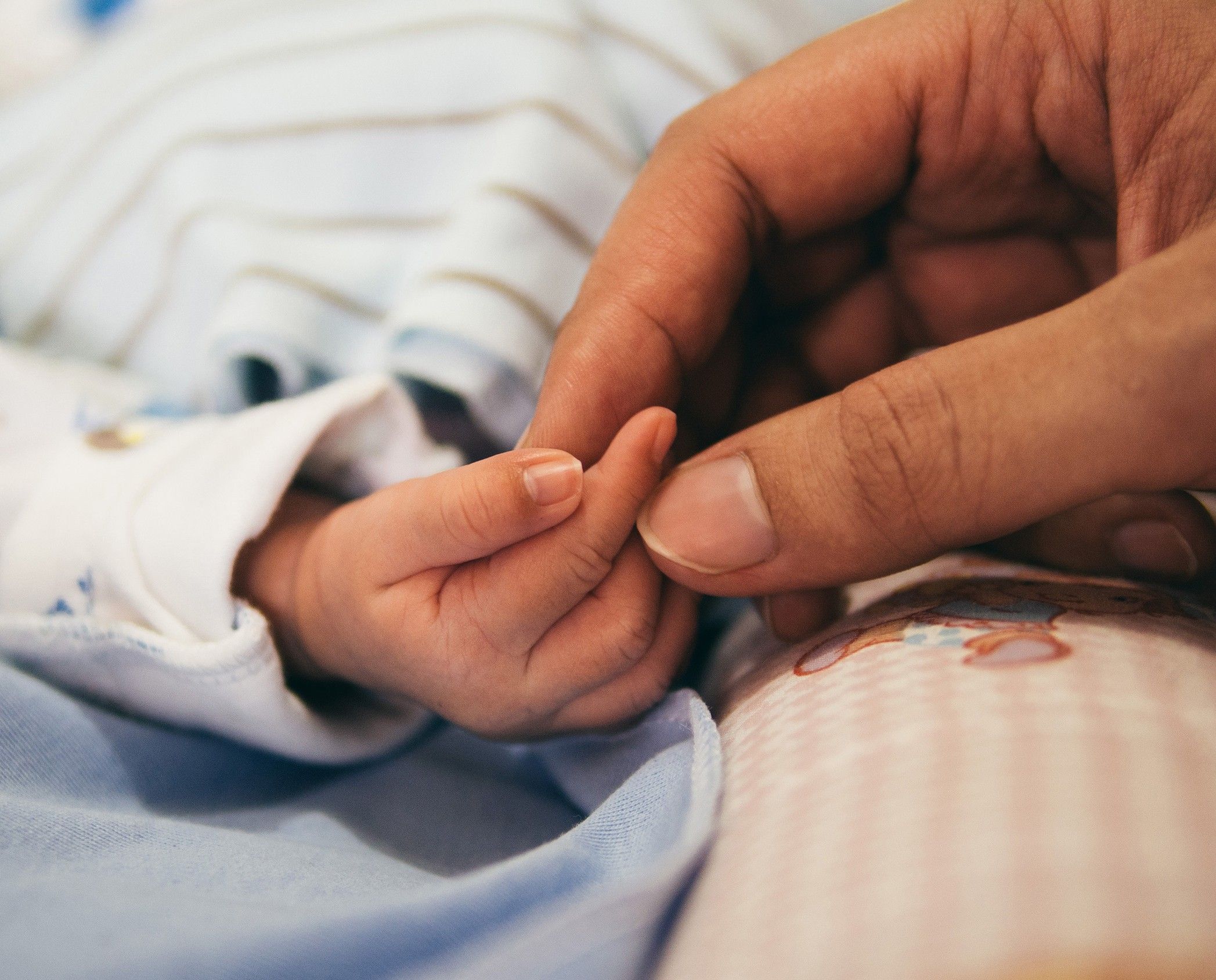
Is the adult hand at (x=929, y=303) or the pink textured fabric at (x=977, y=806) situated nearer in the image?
the pink textured fabric at (x=977, y=806)

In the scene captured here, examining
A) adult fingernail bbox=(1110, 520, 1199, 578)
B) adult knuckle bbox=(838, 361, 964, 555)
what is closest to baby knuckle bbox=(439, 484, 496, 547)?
adult knuckle bbox=(838, 361, 964, 555)

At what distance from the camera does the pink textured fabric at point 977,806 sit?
25 centimetres

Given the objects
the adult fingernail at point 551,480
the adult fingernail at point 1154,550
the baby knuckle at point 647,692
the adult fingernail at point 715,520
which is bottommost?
the adult fingernail at point 1154,550

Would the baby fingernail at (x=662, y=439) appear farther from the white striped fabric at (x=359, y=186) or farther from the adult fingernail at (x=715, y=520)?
the white striped fabric at (x=359, y=186)

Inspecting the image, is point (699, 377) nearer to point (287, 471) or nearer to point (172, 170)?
point (287, 471)

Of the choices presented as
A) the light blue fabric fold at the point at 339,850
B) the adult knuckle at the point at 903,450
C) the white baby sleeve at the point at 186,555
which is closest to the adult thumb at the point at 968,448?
the adult knuckle at the point at 903,450

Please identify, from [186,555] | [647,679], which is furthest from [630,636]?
[186,555]

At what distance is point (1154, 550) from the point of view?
520 millimetres

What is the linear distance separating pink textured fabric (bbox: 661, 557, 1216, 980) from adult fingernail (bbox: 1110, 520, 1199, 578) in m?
0.07

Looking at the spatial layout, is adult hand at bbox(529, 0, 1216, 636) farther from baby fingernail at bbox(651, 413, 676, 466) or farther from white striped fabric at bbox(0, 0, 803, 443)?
white striped fabric at bbox(0, 0, 803, 443)

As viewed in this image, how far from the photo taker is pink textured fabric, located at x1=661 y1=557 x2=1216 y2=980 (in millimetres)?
250

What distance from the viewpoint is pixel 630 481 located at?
0.48 m

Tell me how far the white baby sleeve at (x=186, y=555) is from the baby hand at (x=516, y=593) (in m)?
0.06

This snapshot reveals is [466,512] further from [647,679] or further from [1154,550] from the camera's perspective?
[1154,550]
